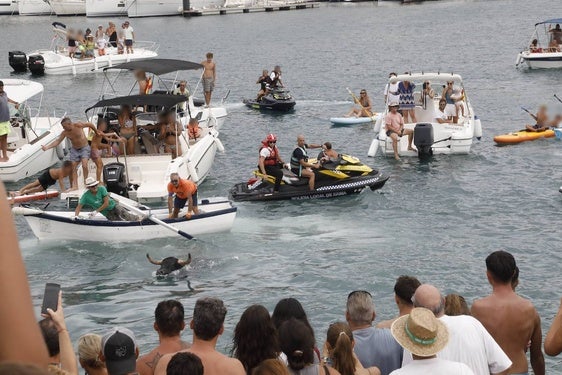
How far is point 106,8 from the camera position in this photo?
3570 inches

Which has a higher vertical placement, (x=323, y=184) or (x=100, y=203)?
(x=100, y=203)

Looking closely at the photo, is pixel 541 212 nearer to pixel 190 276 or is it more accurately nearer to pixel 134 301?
pixel 190 276

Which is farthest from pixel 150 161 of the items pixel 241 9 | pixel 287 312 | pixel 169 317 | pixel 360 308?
pixel 241 9

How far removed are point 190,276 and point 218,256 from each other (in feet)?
4.25

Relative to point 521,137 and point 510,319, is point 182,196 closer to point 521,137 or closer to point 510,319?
point 510,319

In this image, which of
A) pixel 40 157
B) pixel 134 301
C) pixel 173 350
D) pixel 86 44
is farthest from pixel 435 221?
pixel 86 44

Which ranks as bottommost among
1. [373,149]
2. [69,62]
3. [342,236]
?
→ [342,236]

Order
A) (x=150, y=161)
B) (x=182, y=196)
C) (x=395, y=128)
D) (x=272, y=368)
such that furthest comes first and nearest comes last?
(x=395, y=128)
(x=150, y=161)
(x=182, y=196)
(x=272, y=368)

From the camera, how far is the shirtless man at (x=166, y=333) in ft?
20.9

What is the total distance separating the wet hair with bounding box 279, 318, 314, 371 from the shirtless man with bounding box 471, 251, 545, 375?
1.73 m

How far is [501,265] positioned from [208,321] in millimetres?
2200

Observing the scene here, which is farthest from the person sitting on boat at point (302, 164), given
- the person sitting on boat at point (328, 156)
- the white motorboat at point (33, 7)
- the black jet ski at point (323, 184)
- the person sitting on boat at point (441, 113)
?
the white motorboat at point (33, 7)

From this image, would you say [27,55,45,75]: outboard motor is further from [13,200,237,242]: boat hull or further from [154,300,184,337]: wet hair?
[154,300,184,337]: wet hair

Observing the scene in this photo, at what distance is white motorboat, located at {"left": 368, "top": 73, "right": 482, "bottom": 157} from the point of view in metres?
23.1
